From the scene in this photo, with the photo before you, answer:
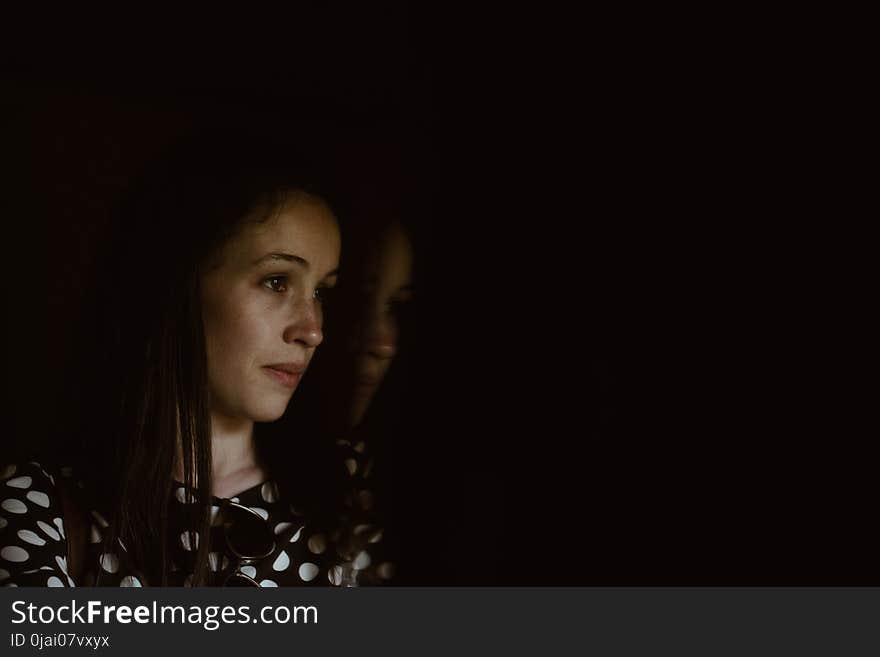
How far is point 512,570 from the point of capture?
3.34ft

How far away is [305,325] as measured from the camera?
0.93 metres

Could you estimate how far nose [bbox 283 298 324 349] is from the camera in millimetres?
927

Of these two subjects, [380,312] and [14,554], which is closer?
[14,554]

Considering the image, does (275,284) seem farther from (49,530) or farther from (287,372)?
(49,530)

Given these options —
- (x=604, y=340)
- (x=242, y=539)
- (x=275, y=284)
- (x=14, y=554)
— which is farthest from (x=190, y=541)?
(x=604, y=340)

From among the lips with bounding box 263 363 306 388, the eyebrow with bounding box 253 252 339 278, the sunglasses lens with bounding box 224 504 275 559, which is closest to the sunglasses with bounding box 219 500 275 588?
the sunglasses lens with bounding box 224 504 275 559

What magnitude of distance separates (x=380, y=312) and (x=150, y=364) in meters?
0.23

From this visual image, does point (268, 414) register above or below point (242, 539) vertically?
above

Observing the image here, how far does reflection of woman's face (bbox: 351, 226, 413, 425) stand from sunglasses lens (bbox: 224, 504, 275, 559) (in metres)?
0.14

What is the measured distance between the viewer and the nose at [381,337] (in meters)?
0.97

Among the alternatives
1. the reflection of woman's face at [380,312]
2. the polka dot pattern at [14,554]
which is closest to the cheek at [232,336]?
the reflection of woman's face at [380,312]

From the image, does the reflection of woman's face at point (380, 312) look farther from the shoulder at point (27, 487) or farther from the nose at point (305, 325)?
the shoulder at point (27, 487)

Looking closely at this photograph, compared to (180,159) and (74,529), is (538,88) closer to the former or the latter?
(180,159)

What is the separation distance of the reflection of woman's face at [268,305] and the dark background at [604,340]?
12cm
